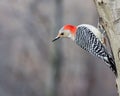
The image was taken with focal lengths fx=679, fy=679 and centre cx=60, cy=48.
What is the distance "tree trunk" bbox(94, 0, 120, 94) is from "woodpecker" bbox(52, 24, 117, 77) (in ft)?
1.43

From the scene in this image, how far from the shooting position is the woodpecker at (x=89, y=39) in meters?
9.68

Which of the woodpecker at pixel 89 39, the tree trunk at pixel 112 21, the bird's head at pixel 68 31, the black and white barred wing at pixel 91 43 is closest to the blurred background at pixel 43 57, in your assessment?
the bird's head at pixel 68 31

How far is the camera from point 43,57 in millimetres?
20062

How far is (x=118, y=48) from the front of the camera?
28.5 feet

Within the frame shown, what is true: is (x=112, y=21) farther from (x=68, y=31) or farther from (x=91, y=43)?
(x=68, y=31)

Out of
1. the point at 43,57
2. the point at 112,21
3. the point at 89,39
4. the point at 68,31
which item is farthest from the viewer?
the point at 43,57

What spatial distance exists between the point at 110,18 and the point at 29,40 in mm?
11271

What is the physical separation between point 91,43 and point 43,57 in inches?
395

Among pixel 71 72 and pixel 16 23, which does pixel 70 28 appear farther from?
pixel 71 72

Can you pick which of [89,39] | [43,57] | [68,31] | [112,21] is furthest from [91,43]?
[43,57]

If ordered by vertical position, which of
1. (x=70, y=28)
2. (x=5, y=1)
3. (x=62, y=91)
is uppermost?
(x=5, y=1)

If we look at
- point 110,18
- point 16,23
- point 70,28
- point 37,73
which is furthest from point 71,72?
point 110,18

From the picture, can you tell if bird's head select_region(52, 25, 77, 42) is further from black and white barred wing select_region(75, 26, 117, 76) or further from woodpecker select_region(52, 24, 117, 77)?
black and white barred wing select_region(75, 26, 117, 76)

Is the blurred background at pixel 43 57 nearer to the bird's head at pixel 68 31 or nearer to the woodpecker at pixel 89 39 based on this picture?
the bird's head at pixel 68 31
